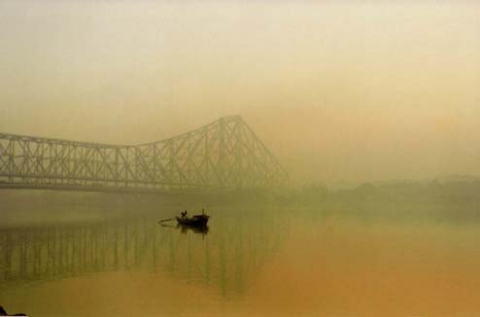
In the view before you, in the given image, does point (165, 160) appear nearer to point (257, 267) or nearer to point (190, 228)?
point (190, 228)

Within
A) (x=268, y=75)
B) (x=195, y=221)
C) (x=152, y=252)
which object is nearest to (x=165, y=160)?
(x=195, y=221)

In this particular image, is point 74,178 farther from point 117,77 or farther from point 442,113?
point 442,113

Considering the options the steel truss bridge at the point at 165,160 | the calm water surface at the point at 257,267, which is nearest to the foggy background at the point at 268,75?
the steel truss bridge at the point at 165,160

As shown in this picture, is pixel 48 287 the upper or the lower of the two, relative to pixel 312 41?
lower

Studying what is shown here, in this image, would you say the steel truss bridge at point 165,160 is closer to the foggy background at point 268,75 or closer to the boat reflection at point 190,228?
the foggy background at point 268,75

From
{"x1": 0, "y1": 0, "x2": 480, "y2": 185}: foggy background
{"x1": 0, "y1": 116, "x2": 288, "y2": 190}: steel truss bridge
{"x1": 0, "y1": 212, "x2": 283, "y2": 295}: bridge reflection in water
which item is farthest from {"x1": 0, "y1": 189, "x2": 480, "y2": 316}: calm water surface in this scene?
{"x1": 0, "y1": 0, "x2": 480, "y2": 185}: foggy background

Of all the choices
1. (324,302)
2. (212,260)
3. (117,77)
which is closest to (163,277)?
(212,260)
